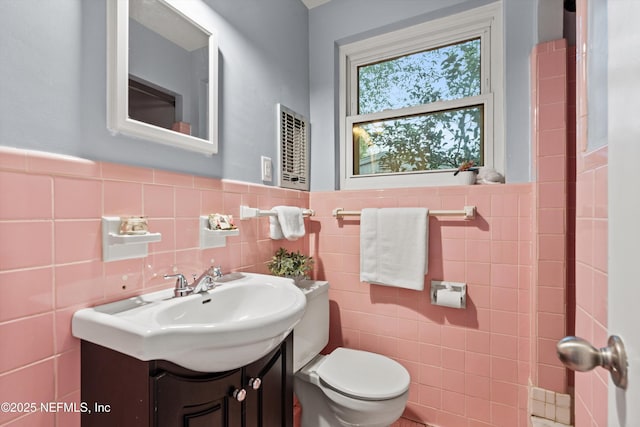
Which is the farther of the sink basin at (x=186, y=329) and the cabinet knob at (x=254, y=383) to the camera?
the cabinet knob at (x=254, y=383)

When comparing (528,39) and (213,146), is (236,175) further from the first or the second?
(528,39)

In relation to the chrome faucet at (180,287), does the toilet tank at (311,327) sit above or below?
below

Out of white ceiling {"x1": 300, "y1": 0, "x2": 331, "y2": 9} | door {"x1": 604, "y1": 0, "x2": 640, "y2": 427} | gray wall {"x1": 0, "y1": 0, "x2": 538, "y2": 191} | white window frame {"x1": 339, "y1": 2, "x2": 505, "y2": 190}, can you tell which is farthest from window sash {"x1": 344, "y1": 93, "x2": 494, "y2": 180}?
door {"x1": 604, "y1": 0, "x2": 640, "y2": 427}

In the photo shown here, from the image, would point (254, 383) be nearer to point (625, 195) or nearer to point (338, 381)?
point (338, 381)

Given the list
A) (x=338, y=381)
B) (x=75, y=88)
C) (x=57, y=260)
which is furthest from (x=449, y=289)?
(x=75, y=88)

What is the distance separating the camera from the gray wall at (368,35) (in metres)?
1.41

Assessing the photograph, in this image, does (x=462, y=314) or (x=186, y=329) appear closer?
(x=186, y=329)

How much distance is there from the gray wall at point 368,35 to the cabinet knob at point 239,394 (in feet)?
4.07

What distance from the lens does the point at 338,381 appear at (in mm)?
1270

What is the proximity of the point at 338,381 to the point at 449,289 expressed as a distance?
692mm

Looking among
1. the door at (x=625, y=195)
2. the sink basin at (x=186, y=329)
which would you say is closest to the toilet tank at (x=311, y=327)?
the sink basin at (x=186, y=329)

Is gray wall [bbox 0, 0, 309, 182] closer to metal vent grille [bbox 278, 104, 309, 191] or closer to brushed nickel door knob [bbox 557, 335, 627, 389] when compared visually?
metal vent grille [bbox 278, 104, 309, 191]

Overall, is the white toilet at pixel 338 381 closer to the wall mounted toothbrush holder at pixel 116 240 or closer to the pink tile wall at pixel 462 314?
the pink tile wall at pixel 462 314

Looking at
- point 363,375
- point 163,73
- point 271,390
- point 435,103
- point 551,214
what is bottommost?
point 363,375
